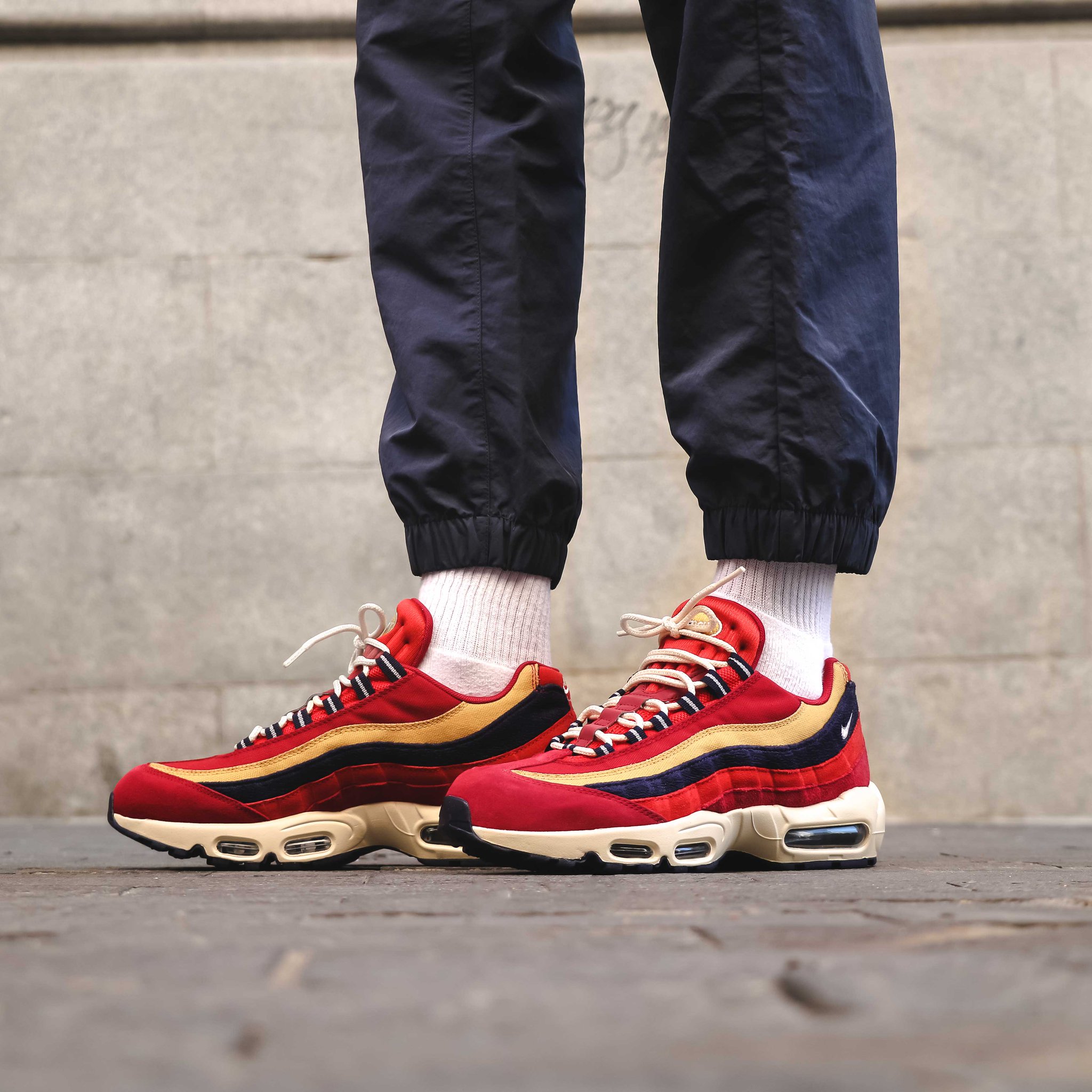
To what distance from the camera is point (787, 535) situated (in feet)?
4.03

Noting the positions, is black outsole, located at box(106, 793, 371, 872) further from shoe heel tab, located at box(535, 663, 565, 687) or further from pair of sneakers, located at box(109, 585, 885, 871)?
shoe heel tab, located at box(535, 663, 565, 687)

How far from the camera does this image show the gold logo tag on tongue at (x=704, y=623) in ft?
4.08

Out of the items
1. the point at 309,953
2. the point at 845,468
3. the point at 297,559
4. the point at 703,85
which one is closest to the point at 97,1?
the point at 297,559

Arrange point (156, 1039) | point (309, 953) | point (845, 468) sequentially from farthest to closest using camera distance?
point (845, 468), point (309, 953), point (156, 1039)

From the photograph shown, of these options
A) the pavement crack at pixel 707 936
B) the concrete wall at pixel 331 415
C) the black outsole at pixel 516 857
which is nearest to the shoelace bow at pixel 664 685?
the black outsole at pixel 516 857

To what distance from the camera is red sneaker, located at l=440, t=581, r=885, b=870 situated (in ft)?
3.54

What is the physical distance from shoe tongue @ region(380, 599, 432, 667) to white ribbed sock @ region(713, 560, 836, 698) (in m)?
0.31

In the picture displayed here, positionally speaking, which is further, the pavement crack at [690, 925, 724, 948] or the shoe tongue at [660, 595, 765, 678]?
the shoe tongue at [660, 595, 765, 678]

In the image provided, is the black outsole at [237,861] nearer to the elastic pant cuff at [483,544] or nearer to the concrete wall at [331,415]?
the elastic pant cuff at [483,544]

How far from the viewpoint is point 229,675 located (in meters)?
2.95

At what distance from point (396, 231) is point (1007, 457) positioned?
6.70 ft

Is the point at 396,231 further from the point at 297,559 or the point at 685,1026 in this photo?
the point at 297,559

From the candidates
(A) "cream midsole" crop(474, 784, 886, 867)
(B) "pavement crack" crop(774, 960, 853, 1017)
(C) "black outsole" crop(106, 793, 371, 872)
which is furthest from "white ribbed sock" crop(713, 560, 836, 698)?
(B) "pavement crack" crop(774, 960, 853, 1017)

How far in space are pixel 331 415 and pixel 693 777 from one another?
2.03 m
